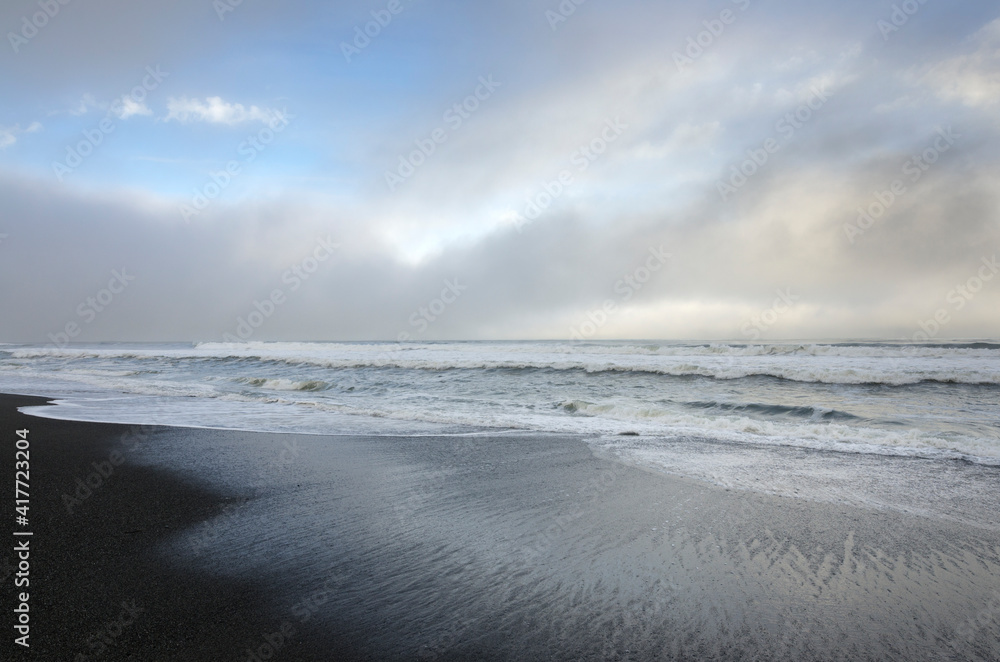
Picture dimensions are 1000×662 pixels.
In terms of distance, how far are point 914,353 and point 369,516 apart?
3463 centimetres

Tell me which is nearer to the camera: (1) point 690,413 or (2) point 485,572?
(2) point 485,572

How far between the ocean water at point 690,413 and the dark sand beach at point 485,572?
1.46 m

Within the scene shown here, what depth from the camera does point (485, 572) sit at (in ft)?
11.3

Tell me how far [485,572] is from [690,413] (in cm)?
952

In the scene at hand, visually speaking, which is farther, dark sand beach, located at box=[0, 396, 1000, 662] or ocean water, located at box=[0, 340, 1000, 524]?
ocean water, located at box=[0, 340, 1000, 524]

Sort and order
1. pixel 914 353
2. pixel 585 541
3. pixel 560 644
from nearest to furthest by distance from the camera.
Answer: pixel 560 644, pixel 585 541, pixel 914 353

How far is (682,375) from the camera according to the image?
20.7 metres

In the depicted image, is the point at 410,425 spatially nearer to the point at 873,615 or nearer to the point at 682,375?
the point at 873,615

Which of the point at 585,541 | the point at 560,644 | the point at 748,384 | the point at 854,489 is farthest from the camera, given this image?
the point at 748,384

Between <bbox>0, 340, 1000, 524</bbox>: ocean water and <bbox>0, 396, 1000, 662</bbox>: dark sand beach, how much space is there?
146 cm

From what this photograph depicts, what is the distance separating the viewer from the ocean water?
6.25 metres

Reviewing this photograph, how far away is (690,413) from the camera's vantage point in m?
11.8

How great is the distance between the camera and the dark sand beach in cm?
256

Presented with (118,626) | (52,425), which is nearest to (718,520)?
(118,626)
